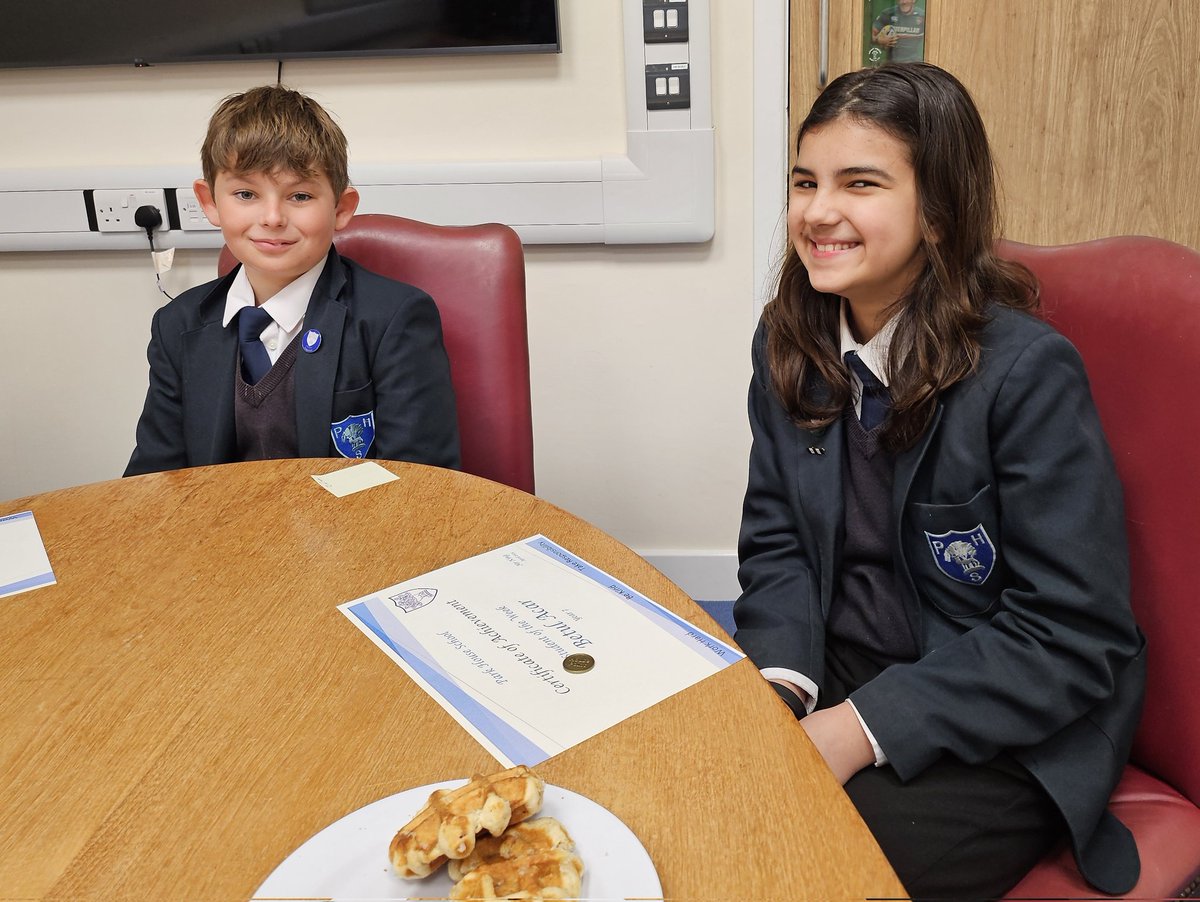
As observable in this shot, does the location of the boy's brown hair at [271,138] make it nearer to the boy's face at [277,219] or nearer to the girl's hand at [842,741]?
the boy's face at [277,219]

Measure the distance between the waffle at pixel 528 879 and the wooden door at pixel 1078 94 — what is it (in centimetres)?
189

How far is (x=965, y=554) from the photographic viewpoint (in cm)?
101

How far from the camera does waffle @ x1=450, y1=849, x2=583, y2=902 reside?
489mm

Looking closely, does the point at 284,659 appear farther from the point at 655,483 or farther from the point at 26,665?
the point at 655,483

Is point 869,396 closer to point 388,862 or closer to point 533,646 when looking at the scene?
point 533,646

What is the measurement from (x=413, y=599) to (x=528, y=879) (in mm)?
394

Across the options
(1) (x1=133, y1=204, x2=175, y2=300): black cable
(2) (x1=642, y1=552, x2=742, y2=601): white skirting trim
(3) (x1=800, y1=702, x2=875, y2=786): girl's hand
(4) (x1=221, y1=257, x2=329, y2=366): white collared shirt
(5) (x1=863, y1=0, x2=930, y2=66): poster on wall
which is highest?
(5) (x1=863, y1=0, x2=930, y2=66): poster on wall

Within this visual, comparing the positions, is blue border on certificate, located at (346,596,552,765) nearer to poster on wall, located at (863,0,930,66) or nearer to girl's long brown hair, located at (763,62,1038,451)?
girl's long brown hair, located at (763,62,1038,451)

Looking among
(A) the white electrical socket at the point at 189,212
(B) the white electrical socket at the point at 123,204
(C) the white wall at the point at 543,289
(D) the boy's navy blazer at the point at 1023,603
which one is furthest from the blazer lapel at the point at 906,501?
(B) the white electrical socket at the point at 123,204

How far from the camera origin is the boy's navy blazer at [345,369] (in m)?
1.44

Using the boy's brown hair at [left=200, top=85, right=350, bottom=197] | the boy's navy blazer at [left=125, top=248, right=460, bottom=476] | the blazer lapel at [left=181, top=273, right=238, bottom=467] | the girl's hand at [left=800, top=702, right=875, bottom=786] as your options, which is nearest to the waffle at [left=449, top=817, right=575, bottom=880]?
the girl's hand at [left=800, top=702, right=875, bottom=786]

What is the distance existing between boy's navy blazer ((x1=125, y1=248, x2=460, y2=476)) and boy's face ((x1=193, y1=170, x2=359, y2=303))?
49 mm

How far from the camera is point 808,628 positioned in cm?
109

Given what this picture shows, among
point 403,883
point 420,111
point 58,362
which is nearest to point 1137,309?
point 403,883
